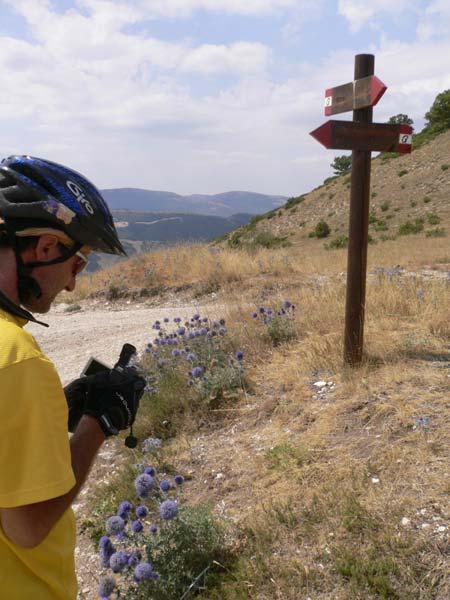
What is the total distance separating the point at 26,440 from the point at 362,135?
13.2ft

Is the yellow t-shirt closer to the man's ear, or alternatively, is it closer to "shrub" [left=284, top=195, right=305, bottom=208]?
the man's ear

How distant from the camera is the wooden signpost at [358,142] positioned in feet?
14.4

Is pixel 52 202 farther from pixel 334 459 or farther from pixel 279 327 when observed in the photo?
pixel 279 327

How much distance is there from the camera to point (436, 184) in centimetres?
2983

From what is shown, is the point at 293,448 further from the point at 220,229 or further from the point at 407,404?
the point at 220,229

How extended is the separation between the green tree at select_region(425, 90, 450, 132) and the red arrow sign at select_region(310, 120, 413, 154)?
3761cm

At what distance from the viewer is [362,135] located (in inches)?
174

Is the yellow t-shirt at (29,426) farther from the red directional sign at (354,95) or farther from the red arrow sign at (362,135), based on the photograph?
the red directional sign at (354,95)

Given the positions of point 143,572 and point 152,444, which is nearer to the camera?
point 143,572

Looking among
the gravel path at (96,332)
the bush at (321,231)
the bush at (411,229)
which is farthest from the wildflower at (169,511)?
the bush at (321,231)

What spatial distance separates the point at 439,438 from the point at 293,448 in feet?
3.21

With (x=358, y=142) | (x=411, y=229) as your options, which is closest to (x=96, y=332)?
(x=358, y=142)

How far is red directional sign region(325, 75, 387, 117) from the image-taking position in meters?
4.25

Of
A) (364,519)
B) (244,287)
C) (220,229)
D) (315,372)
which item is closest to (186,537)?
(364,519)
